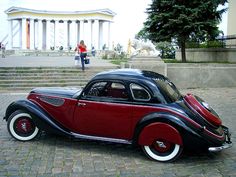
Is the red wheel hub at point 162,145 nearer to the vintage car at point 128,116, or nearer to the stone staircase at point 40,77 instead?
the vintage car at point 128,116

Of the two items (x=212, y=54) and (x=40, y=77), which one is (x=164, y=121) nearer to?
(x=40, y=77)

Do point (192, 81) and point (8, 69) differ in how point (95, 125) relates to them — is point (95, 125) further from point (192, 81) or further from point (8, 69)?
point (8, 69)

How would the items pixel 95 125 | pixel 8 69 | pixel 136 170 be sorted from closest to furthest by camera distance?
pixel 136 170 → pixel 95 125 → pixel 8 69

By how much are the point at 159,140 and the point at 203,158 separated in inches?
34.2

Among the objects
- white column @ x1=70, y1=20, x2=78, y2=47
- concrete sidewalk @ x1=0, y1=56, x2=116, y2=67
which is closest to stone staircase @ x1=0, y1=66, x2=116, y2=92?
concrete sidewalk @ x1=0, y1=56, x2=116, y2=67

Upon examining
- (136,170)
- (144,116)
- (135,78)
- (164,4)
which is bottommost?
(136,170)

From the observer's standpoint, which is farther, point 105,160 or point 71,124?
point 71,124

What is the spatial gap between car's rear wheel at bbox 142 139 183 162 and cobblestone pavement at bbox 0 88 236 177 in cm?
10

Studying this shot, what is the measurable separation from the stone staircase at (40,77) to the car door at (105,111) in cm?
923

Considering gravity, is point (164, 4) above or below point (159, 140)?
above

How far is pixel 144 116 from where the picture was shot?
6043mm

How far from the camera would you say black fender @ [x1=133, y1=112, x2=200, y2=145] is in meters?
5.75

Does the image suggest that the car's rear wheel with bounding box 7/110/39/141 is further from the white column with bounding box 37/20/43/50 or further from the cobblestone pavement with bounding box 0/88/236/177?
the white column with bounding box 37/20/43/50

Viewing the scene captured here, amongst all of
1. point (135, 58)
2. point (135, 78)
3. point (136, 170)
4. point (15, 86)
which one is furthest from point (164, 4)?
point (136, 170)
